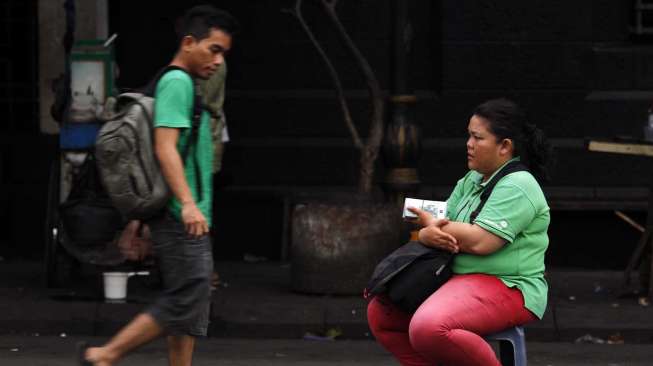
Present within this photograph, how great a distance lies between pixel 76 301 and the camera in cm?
945

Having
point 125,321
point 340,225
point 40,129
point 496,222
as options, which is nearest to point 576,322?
point 340,225

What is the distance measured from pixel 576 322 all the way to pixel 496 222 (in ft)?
11.1

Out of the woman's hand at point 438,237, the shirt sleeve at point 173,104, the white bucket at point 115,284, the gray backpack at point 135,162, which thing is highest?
the shirt sleeve at point 173,104

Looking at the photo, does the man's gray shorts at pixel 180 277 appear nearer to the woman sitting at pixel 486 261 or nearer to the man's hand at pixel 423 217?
the woman sitting at pixel 486 261

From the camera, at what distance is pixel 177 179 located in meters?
6.11

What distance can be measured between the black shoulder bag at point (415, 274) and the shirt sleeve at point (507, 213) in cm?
8

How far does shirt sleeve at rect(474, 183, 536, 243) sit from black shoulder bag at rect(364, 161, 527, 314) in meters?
0.08

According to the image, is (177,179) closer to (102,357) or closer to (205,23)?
(205,23)

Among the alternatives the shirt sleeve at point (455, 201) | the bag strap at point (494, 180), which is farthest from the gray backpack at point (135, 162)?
the bag strap at point (494, 180)

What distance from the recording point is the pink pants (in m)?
5.71

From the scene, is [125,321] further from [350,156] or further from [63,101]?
[350,156]

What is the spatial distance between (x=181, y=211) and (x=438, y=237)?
3.46 ft

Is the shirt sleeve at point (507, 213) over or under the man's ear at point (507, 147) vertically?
under

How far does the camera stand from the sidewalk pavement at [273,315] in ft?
29.3
